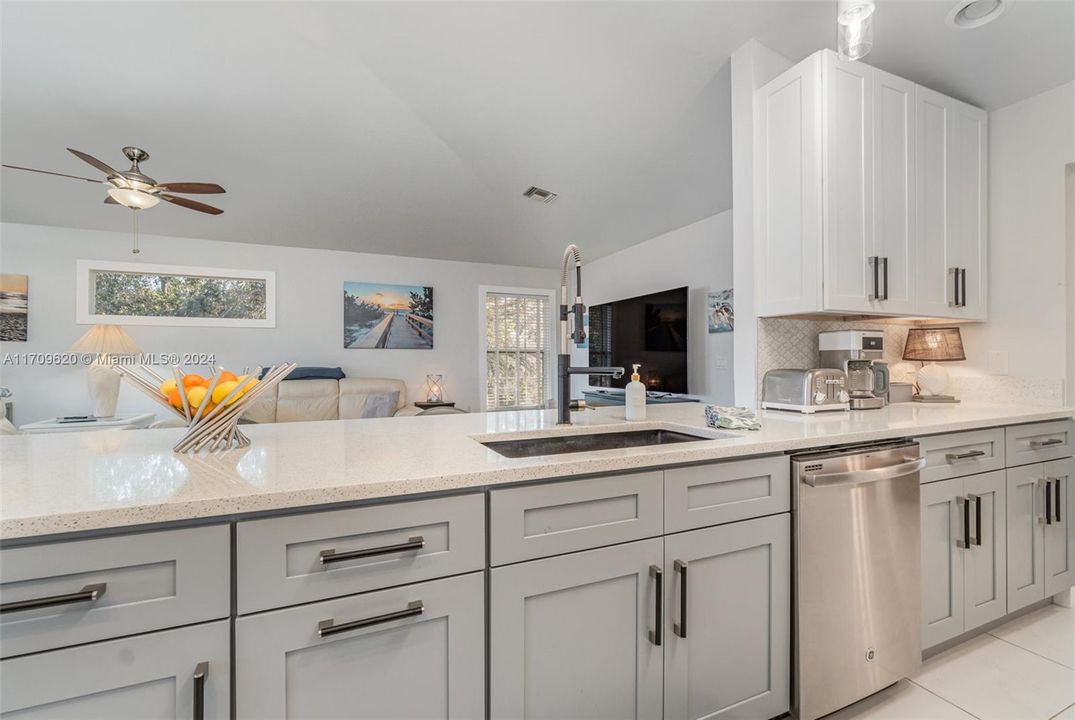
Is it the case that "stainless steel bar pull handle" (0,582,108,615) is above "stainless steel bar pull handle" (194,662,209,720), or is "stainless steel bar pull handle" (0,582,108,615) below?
above

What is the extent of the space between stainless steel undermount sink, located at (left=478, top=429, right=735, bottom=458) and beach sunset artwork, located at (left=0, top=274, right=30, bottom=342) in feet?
16.5

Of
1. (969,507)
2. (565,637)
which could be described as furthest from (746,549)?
(969,507)

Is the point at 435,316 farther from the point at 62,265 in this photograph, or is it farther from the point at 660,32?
the point at 660,32

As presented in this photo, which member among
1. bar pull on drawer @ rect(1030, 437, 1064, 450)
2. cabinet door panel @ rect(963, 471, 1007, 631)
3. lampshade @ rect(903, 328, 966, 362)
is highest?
lampshade @ rect(903, 328, 966, 362)

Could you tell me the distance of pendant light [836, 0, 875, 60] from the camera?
→ 149cm

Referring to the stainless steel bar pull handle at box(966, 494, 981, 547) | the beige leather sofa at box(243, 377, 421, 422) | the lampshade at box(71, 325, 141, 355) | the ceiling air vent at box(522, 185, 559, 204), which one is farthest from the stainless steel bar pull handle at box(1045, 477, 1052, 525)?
the lampshade at box(71, 325, 141, 355)

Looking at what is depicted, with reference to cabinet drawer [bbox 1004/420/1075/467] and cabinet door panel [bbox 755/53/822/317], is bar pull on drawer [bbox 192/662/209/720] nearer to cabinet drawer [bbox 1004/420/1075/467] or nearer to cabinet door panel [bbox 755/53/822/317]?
cabinet door panel [bbox 755/53/822/317]

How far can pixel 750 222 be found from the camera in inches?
87.6

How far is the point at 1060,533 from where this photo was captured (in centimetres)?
204

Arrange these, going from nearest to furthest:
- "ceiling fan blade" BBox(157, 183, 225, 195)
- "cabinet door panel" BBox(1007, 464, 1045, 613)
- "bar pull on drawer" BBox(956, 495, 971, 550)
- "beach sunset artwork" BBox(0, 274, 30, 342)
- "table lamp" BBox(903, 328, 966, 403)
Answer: "bar pull on drawer" BBox(956, 495, 971, 550), "cabinet door panel" BBox(1007, 464, 1045, 613), "table lamp" BBox(903, 328, 966, 403), "ceiling fan blade" BBox(157, 183, 225, 195), "beach sunset artwork" BBox(0, 274, 30, 342)

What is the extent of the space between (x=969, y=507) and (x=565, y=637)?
1.71 m

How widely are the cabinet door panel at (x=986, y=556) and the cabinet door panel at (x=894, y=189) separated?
2.65ft

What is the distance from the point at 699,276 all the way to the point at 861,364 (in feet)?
6.79

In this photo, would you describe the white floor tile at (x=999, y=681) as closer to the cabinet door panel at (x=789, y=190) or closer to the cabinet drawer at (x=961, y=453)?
the cabinet drawer at (x=961, y=453)
